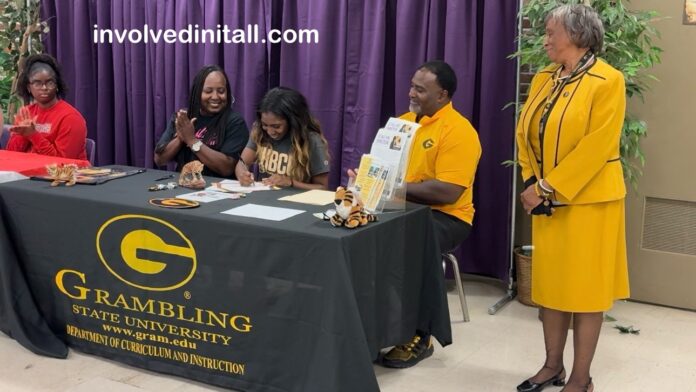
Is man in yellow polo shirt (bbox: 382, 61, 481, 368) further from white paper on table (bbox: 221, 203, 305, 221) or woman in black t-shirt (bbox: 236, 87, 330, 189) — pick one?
white paper on table (bbox: 221, 203, 305, 221)

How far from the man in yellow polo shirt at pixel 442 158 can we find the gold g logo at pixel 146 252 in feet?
3.18

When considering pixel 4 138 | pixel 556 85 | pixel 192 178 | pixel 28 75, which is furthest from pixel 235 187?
pixel 4 138

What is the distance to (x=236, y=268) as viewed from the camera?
2473 millimetres

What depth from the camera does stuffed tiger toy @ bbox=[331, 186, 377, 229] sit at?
2363mm

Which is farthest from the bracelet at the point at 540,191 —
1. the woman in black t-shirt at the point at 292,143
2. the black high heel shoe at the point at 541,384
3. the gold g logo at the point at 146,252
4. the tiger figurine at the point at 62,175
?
the tiger figurine at the point at 62,175

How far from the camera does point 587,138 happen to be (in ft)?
7.86

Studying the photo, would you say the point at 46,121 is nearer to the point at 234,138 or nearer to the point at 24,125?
the point at 24,125

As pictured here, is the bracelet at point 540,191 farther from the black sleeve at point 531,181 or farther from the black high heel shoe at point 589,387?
the black high heel shoe at point 589,387

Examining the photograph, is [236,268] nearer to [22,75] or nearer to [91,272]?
[91,272]

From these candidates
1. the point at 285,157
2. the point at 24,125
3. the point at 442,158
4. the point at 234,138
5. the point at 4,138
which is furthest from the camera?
the point at 4,138

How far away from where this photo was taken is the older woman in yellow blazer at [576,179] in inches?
94.6

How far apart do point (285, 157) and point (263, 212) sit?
0.67m

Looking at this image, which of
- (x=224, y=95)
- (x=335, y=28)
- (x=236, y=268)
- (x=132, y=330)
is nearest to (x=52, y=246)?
(x=132, y=330)

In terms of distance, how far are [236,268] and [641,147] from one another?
2.15 meters
